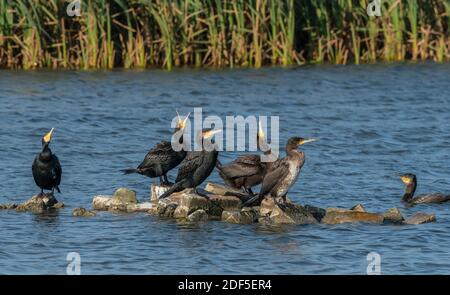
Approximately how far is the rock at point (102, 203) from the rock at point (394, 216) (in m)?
3.75

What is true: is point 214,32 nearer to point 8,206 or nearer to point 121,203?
point 121,203

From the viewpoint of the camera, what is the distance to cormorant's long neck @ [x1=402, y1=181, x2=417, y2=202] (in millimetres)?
17719

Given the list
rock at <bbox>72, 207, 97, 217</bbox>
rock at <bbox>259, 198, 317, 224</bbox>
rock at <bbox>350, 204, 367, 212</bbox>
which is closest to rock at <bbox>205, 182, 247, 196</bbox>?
rock at <bbox>259, 198, 317, 224</bbox>

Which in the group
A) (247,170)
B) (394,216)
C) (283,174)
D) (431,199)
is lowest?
(431,199)

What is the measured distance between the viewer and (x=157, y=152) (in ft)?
54.3

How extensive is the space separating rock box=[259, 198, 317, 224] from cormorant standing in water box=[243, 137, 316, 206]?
145mm

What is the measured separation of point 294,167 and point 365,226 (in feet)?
3.90

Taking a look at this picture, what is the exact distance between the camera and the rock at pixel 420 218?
15898 millimetres

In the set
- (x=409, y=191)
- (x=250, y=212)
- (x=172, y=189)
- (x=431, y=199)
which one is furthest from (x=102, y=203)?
(x=431, y=199)

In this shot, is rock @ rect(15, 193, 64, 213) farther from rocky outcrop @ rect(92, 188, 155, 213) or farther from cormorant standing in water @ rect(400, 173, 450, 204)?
cormorant standing in water @ rect(400, 173, 450, 204)

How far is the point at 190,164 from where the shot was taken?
16203 millimetres

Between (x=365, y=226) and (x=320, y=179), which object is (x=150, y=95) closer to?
(x=320, y=179)

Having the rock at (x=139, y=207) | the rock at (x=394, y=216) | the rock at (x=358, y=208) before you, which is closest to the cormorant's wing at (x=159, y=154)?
the rock at (x=139, y=207)

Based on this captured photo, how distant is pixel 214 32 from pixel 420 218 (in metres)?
11.6
